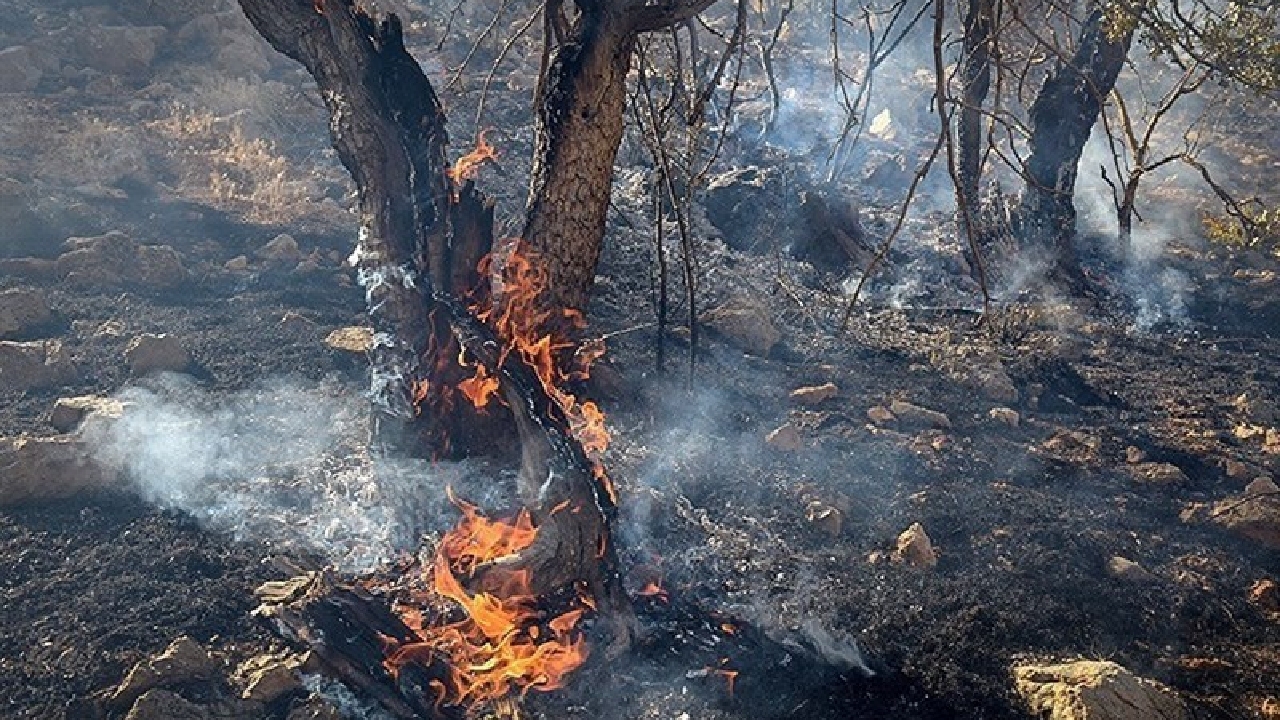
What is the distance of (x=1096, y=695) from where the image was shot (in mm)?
3221

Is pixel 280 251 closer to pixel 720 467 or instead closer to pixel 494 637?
pixel 720 467

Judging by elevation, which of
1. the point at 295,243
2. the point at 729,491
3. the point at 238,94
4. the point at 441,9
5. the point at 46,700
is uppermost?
the point at 441,9

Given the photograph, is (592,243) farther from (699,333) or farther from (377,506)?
(699,333)

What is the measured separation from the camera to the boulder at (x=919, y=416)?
5.29 meters

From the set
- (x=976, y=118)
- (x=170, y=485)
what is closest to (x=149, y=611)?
(x=170, y=485)

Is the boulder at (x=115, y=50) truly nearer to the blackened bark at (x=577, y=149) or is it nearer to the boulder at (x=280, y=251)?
the boulder at (x=280, y=251)

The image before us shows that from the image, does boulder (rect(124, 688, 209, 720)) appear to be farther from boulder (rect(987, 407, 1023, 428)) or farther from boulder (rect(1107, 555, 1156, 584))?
boulder (rect(987, 407, 1023, 428))

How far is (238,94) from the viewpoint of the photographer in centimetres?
943

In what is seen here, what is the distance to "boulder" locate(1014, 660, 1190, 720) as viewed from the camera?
320cm

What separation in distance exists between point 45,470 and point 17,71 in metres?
6.61

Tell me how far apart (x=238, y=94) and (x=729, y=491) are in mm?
7529

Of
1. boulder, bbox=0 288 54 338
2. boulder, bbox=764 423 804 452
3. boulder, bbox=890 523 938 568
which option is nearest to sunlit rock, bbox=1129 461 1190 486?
boulder, bbox=890 523 938 568

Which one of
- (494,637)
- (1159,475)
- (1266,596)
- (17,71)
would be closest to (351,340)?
(494,637)

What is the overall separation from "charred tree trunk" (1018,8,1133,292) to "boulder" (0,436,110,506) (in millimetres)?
6881
